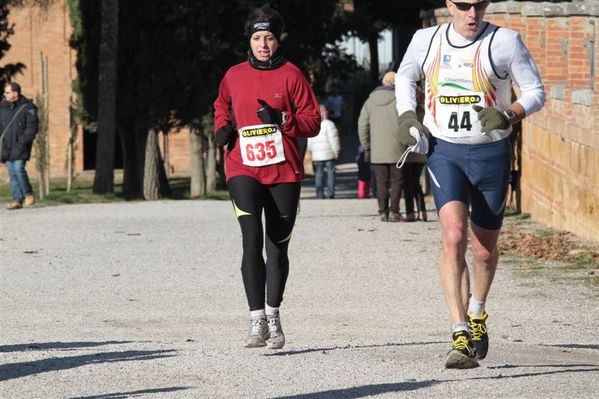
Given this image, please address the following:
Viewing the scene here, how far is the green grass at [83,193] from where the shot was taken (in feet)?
89.5

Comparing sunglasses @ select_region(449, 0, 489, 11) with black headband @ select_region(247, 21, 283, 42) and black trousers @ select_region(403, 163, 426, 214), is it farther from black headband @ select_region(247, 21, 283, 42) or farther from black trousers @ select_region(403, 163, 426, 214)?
black trousers @ select_region(403, 163, 426, 214)

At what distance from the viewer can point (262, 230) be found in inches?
356

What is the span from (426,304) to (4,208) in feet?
39.7

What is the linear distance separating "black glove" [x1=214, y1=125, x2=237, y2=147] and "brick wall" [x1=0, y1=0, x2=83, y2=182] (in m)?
39.8

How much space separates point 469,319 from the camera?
28.3 ft

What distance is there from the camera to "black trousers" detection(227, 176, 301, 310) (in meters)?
9.08

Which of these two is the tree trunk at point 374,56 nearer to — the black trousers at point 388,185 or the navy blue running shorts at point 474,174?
the black trousers at point 388,185

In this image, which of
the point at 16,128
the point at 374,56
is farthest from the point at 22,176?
the point at 374,56

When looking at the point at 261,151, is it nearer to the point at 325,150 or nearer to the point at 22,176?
the point at 22,176

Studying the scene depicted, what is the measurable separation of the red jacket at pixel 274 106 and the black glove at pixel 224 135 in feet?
0.13

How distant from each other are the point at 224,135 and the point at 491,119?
163cm

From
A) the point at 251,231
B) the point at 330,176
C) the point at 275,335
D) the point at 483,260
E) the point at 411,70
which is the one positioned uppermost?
the point at 411,70

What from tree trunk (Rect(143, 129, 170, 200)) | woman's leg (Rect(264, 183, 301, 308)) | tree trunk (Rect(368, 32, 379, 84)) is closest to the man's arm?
woman's leg (Rect(264, 183, 301, 308))

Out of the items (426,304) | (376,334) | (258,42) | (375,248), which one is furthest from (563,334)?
(375,248)
